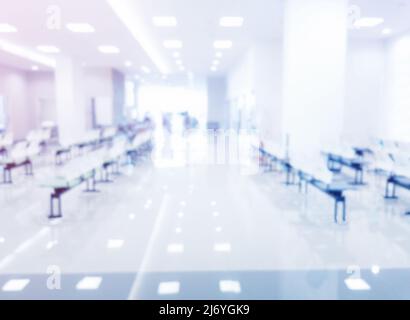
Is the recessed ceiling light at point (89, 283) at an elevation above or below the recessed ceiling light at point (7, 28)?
below

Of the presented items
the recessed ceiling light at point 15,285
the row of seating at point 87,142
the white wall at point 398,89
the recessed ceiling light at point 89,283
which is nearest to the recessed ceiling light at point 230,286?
the recessed ceiling light at point 89,283

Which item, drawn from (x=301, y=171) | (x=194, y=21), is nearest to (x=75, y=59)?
(x=194, y=21)

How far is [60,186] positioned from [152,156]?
8.35 m

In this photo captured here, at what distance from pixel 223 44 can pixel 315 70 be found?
658cm

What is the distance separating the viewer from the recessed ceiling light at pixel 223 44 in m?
13.7

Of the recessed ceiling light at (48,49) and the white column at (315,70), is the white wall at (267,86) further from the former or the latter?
the recessed ceiling light at (48,49)

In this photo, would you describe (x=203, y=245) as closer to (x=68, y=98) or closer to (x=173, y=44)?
(x=173, y=44)

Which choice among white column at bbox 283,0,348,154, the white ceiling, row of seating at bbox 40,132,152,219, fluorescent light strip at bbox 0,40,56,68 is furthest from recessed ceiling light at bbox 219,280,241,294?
fluorescent light strip at bbox 0,40,56,68

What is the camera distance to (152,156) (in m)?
14.1

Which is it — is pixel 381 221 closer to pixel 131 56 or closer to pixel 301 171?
pixel 301 171

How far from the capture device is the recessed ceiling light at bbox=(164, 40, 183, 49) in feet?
44.6

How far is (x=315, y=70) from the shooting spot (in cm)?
831

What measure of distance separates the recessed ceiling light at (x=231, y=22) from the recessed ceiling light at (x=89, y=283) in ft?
26.9

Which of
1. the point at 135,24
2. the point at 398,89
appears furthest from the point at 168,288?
the point at 398,89
